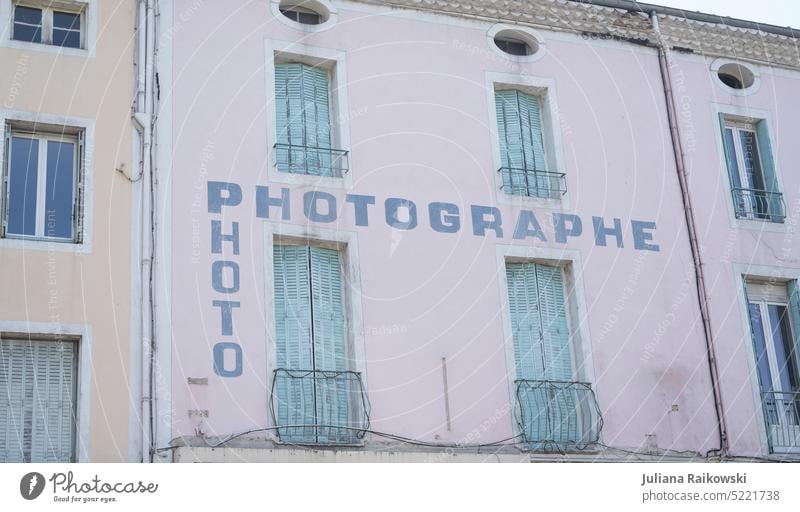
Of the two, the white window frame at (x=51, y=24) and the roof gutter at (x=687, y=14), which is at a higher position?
the roof gutter at (x=687, y=14)

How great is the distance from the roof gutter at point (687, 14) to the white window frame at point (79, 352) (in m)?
8.65

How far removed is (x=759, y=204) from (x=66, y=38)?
979 centimetres

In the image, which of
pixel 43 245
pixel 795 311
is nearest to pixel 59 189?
pixel 43 245

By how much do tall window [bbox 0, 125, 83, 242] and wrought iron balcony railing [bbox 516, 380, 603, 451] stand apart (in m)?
5.80

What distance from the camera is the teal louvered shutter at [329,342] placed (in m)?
16.9

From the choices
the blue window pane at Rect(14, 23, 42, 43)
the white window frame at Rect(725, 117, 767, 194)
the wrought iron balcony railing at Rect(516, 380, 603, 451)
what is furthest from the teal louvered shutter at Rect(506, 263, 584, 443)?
the blue window pane at Rect(14, 23, 42, 43)

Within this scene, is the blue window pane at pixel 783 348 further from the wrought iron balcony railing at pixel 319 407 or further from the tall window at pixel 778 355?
the wrought iron balcony railing at pixel 319 407

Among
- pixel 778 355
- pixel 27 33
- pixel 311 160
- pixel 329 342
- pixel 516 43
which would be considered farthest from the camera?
pixel 516 43

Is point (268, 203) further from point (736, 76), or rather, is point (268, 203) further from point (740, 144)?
point (736, 76)

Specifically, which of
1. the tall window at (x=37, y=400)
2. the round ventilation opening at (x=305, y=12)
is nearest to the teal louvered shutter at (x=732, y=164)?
the round ventilation opening at (x=305, y=12)

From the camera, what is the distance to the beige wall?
631 inches

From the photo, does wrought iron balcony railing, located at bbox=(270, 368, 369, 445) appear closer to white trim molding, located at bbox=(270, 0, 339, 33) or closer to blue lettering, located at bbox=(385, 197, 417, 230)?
blue lettering, located at bbox=(385, 197, 417, 230)

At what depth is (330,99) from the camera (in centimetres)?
1883

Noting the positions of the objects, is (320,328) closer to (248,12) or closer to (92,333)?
(92,333)
